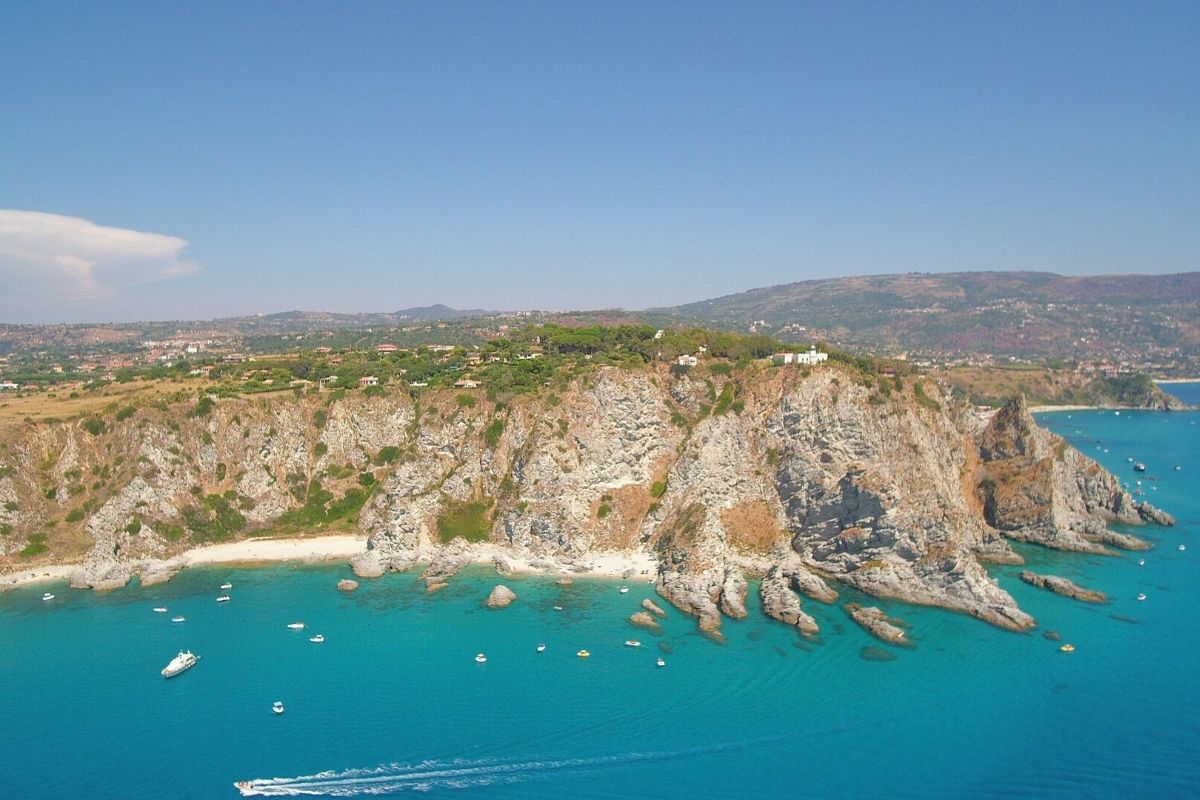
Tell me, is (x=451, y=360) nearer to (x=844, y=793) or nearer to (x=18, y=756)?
(x=18, y=756)

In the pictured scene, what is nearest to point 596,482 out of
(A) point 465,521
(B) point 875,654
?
(A) point 465,521

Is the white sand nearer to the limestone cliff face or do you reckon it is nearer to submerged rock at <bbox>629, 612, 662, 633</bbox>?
the limestone cliff face

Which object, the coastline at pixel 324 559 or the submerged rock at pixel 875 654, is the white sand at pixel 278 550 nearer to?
the coastline at pixel 324 559

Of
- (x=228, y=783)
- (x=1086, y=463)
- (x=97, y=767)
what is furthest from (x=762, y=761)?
(x=1086, y=463)

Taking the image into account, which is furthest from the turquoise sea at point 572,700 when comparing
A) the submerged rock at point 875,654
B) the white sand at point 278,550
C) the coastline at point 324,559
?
the white sand at point 278,550

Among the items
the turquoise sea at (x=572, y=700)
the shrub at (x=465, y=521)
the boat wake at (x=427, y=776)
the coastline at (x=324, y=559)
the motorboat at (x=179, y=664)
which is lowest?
the boat wake at (x=427, y=776)

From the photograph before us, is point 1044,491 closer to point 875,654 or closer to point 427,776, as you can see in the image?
point 875,654

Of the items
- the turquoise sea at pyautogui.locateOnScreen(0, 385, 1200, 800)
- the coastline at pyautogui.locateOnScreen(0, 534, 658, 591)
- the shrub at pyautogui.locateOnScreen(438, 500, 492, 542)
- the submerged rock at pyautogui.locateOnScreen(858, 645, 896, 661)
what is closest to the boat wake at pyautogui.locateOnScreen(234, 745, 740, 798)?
the turquoise sea at pyautogui.locateOnScreen(0, 385, 1200, 800)
